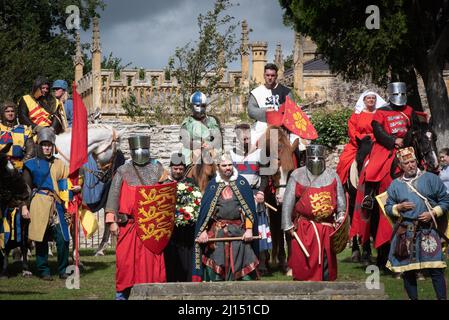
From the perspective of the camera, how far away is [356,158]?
16.0 metres

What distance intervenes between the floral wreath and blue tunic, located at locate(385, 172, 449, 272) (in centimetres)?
234

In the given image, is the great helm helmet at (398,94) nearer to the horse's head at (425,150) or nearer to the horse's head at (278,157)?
the horse's head at (425,150)

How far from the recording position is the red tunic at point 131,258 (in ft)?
41.0

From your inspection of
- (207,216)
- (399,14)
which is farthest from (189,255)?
(399,14)

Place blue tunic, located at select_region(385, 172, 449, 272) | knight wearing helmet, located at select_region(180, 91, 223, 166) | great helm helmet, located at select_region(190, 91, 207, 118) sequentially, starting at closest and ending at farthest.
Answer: blue tunic, located at select_region(385, 172, 449, 272)
knight wearing helmet, located at select_region(180, 91, 223, 166)
great helm helmet, located at select_region(190, 91, 207, 118)

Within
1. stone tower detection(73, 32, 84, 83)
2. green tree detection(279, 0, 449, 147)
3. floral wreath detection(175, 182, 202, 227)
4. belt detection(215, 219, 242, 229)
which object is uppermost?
stone tower detection(73, 32, 84, 83)

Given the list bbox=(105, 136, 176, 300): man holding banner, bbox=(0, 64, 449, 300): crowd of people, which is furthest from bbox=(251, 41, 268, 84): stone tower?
bbox=(105, 136, 176, 300): man holding banner

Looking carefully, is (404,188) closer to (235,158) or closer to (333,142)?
(235,158)

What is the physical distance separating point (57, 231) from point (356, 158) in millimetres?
4263

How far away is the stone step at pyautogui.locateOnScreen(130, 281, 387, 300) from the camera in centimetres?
1039

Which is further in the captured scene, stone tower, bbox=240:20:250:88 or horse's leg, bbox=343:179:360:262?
stone tower, bbox=240:20:250:88

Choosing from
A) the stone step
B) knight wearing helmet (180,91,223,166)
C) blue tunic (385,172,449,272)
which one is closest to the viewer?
the stone step

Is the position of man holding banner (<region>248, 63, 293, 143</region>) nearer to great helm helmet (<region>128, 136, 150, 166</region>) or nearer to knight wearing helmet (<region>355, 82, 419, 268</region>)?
knight wearing helmet (<region>355, 82, 419, 268</region>)

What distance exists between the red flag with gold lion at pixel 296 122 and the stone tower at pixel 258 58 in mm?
27517
